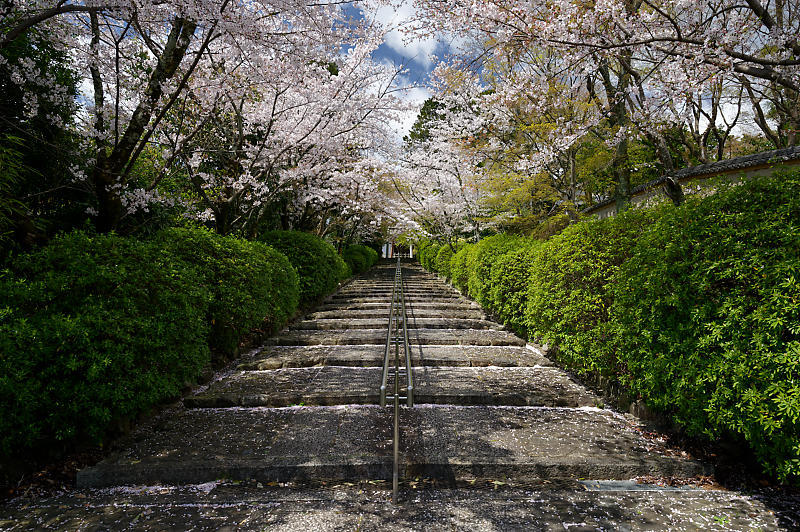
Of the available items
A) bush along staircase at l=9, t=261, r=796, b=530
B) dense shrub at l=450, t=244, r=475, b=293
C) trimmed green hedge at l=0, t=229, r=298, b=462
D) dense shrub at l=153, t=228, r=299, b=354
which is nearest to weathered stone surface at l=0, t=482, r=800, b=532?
bush along staircase at l=9, t=261, r=796, b=530

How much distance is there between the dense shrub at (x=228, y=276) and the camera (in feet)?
16.0

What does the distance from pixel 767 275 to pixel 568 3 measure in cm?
507

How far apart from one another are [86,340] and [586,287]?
15.3ft

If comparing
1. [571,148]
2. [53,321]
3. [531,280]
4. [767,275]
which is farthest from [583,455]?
[571,148]

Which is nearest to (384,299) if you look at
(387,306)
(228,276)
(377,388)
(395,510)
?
(387,306)

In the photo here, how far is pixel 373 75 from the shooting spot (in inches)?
400

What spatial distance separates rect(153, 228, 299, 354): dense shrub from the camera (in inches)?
193

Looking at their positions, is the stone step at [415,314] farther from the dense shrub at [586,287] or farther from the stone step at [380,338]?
the dense shrub at [586,287]

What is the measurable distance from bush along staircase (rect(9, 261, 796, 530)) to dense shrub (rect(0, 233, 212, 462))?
0.44 m

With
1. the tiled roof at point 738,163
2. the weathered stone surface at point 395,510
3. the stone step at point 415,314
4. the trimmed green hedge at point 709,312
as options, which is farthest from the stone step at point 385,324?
the tiled roof at point 738,163

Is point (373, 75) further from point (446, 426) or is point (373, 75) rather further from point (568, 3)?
point (446, 426)

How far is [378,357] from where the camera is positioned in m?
5.67

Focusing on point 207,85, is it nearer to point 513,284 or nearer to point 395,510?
point 513,284

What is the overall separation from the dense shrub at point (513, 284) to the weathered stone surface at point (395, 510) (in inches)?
153
